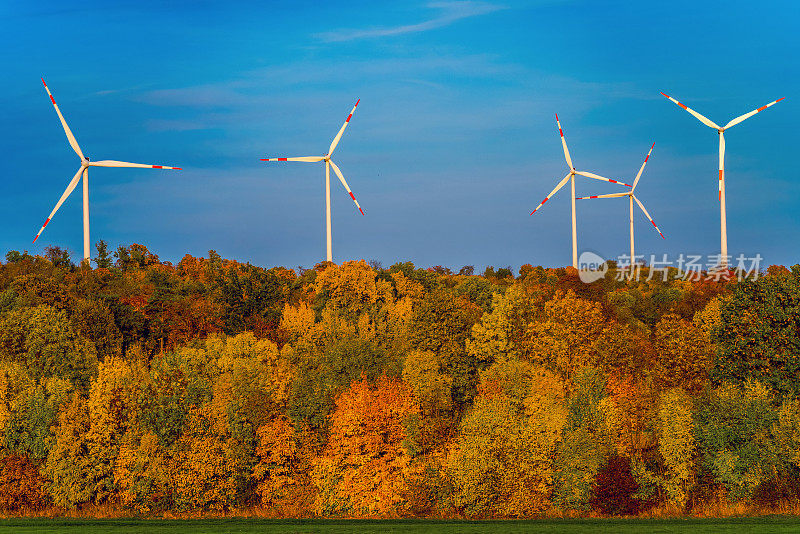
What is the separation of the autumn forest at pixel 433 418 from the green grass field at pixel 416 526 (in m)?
4.66

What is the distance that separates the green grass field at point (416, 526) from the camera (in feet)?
209

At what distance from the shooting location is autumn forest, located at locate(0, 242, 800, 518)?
73688 millimetres

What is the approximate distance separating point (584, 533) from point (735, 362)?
84.4 feet

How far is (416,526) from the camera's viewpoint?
220ft

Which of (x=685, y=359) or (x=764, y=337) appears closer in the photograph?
(x=764, y=337)

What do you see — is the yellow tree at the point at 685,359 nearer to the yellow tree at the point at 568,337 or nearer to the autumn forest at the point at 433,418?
the autumn forest at the point at 433,418

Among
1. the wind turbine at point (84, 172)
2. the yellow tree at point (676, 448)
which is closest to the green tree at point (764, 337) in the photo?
the yellow tree at point (676, 448)

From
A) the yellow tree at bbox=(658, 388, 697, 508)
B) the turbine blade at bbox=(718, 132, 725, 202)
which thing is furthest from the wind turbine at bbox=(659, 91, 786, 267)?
the yellow tree at bbox=(658, 388, 697, 508)

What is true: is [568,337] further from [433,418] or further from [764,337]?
[764,337]

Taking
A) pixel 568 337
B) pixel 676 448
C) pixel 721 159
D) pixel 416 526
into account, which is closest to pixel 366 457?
pixel 416 526

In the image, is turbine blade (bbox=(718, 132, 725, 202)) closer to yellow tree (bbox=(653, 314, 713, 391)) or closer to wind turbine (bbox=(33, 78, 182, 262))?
yellow tree (bbox=(653, 314, 713, 391))

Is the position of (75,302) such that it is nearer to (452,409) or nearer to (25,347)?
(25,347)

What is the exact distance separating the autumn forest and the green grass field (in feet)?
15.3

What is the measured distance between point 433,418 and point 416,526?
49.1 feet
